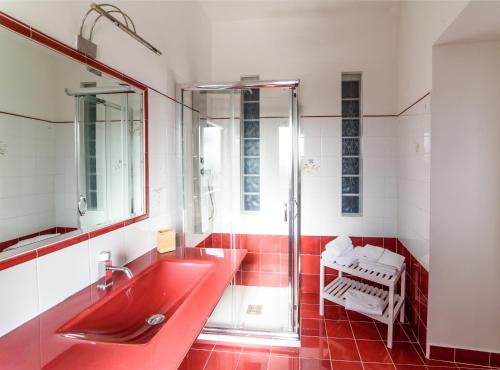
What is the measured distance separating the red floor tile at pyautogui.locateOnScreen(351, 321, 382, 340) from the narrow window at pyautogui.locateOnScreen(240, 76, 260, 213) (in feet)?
4.05

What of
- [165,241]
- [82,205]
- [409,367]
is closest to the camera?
[82,205]

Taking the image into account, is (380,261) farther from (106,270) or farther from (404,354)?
(106,270)

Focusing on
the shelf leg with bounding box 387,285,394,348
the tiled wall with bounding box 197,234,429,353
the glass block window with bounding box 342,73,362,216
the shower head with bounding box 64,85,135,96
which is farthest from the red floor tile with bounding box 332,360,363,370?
the shower head with bounding box 64,85,135,96

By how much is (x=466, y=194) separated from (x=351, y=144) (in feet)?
3.88

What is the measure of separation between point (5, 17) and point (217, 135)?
1578 millimetres

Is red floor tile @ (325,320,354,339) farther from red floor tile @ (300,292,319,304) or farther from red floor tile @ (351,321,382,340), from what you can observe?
red floor tile @ (300,292,319,304)

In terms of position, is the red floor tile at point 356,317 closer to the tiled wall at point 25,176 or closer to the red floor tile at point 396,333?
the red floor tile at point 396,333

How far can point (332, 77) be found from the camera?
290cm

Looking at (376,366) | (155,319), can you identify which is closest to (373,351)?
(376,366)

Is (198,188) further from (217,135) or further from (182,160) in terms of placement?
(217,135)

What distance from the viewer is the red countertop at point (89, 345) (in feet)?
2.53

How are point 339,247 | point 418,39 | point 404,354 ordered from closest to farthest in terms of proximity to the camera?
point 404,354
point 418,39
point 339,247

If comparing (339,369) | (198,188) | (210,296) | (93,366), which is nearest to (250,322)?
(339,369)

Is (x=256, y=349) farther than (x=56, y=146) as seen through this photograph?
Yes
